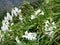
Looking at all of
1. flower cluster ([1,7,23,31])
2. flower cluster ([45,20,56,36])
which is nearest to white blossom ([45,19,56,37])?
flower cluster ([45,20,56,36])

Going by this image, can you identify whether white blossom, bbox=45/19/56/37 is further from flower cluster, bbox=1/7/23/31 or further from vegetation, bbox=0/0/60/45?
flower cluster, bbox=1/7/23/31

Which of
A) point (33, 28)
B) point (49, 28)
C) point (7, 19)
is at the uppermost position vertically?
point (7, 19)

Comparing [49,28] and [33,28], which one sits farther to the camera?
[33,28]

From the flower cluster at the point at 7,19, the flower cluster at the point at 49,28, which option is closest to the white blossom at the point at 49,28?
the flower cluster at the point at 49,28

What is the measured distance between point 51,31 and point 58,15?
0.62 metres

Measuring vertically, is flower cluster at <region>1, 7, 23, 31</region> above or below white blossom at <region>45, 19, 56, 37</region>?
above

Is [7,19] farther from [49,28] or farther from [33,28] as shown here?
[49,28]

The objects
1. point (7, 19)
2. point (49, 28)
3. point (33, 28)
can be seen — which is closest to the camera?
point (49, 28)

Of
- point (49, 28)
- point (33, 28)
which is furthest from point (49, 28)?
point (33, 28)

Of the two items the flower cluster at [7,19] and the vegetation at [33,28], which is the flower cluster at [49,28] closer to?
the vegetation at [33,28]

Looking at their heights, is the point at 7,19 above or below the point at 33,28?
above

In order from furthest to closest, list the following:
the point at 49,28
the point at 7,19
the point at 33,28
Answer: the point at 33,28, the point at 7,19, the point at 49,28

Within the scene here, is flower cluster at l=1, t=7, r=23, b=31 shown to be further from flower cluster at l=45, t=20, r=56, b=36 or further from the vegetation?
flower cluster at l=45, t=20, r=56, b=36

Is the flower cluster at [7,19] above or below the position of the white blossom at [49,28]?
above
